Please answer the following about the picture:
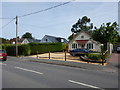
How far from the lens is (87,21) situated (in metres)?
76.6

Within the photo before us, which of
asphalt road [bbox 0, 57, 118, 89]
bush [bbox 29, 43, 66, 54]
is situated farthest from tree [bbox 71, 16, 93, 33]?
asphalt road [bbox 0, 57, 118, 89]

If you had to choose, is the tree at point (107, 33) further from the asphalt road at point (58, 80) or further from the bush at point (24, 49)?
the asphalt road at point (58, 80)


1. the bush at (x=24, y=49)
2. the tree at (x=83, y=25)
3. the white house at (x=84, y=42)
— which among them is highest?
the tree at (x=83, y=25)

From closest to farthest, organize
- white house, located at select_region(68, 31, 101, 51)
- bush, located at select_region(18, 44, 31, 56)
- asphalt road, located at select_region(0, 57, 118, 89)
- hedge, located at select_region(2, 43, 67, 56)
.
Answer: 1. asphalt road, located at select_region(0, 57, 118, 89)
2. bush, located at select_region(18, 44, 31, 56)
3. hedge, located at select_region(2, 43, 67, 56)
4. white house, located at select_region(68, 31, 101, 51)

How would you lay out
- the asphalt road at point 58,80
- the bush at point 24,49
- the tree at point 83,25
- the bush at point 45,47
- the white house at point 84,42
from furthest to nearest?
the tree at point 83,25 → the white house at point 84,42 → the bush at point 45,47 → the bush at point 24,49 → the asphalt road at point 58,80

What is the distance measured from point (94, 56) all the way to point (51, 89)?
1057 centimetres

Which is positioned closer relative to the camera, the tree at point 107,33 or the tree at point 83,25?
the tree at point 107,33

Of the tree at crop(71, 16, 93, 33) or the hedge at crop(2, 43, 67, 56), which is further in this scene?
the tree at crop(71, 16, 93, 33)

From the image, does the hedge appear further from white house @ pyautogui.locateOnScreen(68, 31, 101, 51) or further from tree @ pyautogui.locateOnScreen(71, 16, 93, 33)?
tree @ pyautogui.locateOnScreen(71, 16, 93, 33)

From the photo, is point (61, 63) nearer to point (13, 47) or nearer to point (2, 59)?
point (2, 59)

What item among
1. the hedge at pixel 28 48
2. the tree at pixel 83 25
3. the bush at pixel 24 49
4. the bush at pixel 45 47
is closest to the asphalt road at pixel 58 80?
the bush at pixel 24 49

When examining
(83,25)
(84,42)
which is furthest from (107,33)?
(83,25)

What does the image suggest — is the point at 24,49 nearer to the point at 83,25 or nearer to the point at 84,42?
the point at 84,42

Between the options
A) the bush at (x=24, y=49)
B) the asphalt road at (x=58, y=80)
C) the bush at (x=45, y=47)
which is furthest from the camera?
the bush at (x=45, y=47)
